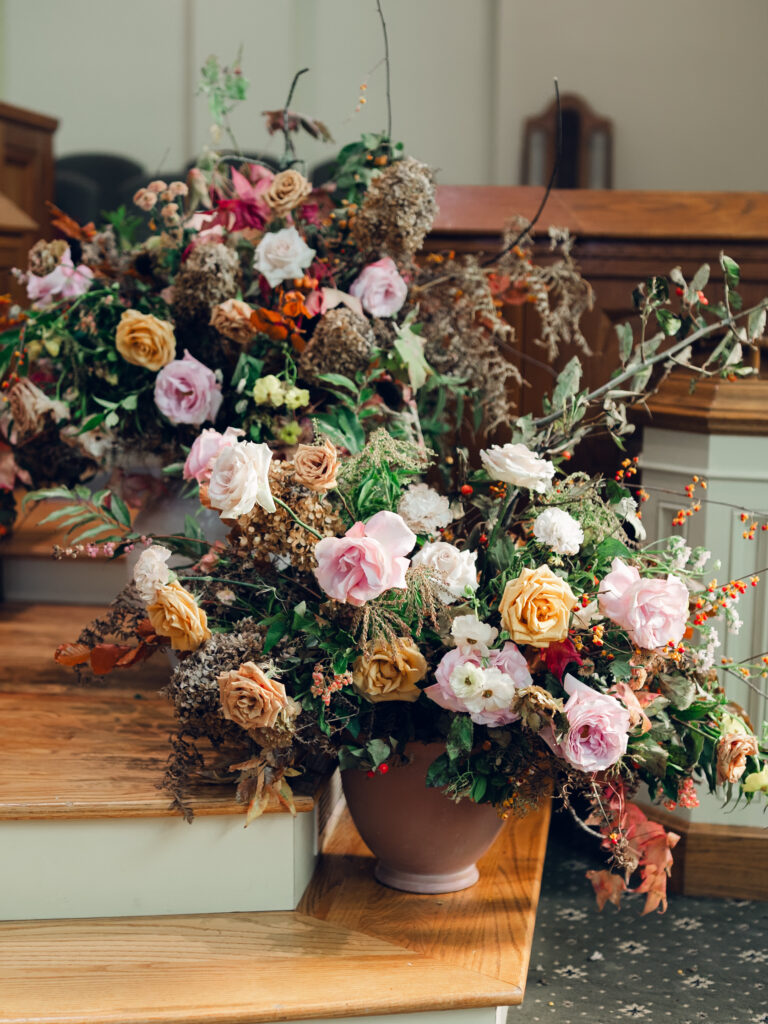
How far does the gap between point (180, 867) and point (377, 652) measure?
418 millimetres

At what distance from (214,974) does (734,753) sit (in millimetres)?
692

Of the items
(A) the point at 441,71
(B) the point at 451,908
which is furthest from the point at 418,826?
(A) the point at 441,71

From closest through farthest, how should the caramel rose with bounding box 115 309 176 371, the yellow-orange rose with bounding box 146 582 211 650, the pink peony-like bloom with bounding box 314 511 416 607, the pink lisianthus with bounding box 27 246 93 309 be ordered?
1. the pink peony-like bloom with bounding box 314 511 416 607
2. the yellow-orange rose with bounding box 146 582 211 650
3. the caramel rose with bounding box 115 309 176 371
4. the pink lisianthus with bounding box 27 246 93 309

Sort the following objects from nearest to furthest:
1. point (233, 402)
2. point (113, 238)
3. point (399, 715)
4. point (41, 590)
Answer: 1. point (399, 715)
2. point (233, 402)
3. point (113, 238)
4. point (41, 590)

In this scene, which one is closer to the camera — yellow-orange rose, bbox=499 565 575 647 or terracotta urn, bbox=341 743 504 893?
yellow-orange rose, bbox=499 565 575 647

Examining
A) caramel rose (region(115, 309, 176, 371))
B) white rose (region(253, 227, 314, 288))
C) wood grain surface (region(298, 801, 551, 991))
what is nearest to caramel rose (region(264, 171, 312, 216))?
white rose (region(253, 227, 314, 288))

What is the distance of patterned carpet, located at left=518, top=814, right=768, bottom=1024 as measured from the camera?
5.29ft

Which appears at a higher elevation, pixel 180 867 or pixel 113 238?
pixel 113 238

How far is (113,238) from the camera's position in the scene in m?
1.95

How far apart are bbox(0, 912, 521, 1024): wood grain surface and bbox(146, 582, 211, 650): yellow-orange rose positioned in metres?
0.38

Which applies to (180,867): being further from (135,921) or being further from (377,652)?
(377,652)

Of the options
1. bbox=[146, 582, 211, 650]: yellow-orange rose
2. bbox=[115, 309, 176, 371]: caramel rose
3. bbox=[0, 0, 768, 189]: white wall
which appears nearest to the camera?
bbox=[146, 582, 211, 650]: yellow-orange rose

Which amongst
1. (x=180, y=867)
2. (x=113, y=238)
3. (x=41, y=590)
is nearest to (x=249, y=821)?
(x=180, y=867)

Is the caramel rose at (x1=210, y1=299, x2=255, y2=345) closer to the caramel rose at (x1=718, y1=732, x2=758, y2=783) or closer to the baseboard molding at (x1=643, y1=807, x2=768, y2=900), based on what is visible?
the caramel rose at (x1=718, y1=732, x2=758, y2=783)
